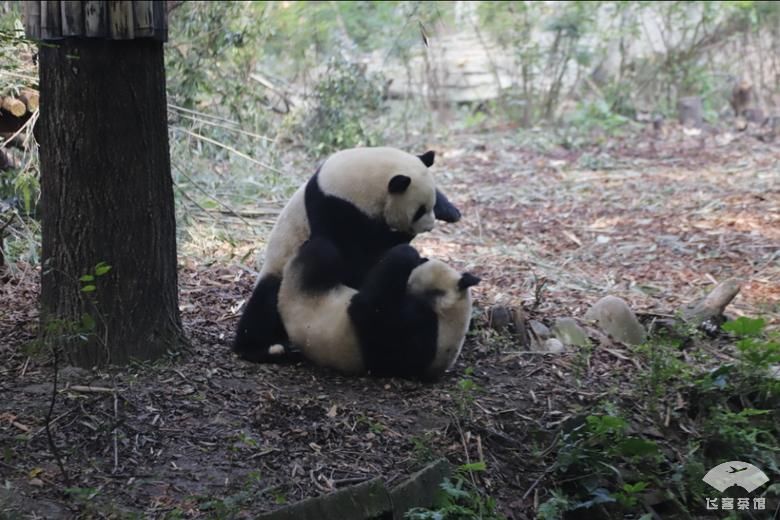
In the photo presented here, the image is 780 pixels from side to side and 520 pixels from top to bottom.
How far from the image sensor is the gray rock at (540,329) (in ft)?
17.3

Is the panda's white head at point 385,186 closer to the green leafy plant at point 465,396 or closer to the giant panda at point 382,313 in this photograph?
the giant panda at point 382,313

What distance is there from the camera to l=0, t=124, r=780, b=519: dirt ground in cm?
335

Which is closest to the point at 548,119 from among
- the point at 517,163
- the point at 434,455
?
the point at 517,163

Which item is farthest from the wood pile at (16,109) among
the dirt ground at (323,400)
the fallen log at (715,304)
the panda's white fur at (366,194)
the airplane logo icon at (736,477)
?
the airplane logo icon at (736,477)

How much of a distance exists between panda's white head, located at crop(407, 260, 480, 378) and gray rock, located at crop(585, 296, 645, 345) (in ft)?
4.46

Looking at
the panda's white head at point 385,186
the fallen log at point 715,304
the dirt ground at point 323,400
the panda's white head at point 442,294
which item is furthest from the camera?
the fallen log at point 715,304

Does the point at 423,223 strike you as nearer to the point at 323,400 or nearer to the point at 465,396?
the point at 465,396

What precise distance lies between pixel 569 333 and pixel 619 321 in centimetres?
35

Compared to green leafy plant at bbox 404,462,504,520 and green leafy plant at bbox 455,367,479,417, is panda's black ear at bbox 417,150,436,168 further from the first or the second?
green leafy plant at bbox 404,462,504,520

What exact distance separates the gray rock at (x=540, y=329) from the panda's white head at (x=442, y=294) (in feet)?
3.12

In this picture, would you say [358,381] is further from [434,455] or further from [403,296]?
[434,455]

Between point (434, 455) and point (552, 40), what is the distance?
12.8 metres

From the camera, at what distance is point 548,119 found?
14.3m

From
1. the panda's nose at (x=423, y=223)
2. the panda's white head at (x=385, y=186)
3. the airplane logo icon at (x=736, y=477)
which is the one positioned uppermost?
the panda's white head at (x=385, y=186)
